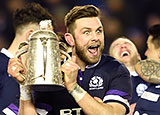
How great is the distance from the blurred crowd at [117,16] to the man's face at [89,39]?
7.03ft

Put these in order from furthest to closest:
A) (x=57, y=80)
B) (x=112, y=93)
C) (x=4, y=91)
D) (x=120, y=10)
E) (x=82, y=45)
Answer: (x=120, y=10), (x=4, y=91), (x=82, y=45), (x=112, y=93), (x=57, y=80)

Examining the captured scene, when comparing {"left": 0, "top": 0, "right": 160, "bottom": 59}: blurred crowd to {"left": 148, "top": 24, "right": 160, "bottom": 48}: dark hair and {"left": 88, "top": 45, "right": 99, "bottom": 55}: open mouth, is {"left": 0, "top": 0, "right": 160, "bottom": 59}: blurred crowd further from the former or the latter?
{"left": 88, "top": 45, "right": 99, "bottom": 55}: open mouth

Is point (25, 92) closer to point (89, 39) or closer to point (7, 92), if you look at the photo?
point (89, 39)

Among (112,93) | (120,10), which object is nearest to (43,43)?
(112,93)

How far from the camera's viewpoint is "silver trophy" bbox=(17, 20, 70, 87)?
4.75ft

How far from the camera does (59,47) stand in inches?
64.9

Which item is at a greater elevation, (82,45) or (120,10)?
(120,10)

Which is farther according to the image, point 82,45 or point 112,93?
point 82,45

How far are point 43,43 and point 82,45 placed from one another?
0.38 metres

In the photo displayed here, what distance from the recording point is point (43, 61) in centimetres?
148

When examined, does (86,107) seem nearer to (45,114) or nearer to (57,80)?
(57,80)

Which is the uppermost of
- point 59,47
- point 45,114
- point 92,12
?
point 92,12

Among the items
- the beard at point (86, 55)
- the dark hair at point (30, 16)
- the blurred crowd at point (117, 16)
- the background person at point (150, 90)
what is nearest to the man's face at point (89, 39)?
the beard at point (86, 55)

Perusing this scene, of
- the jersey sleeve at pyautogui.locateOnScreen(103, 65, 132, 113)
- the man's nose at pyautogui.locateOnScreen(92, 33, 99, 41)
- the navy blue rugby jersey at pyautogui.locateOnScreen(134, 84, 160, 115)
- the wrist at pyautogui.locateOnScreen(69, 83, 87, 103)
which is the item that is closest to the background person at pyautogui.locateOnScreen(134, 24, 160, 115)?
the navy blue rugby jersey at pyautogui.locateOnScreen(134, 84, 160, 115)
